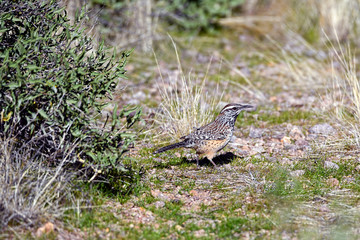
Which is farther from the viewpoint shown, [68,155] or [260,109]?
[260,109]

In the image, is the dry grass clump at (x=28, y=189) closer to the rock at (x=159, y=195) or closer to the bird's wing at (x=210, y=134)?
the rock at (x=159, y=195)

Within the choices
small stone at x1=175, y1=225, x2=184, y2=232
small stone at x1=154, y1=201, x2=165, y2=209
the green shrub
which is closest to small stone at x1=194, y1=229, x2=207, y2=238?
small stone at x1=175, y1=225, x2=184, y2=232

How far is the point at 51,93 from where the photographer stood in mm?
5219

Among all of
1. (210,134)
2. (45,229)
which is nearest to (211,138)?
(210,134)

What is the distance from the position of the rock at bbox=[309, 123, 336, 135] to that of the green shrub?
379 centimetres

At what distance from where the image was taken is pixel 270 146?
777cm

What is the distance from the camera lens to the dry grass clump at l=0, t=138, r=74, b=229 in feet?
16.1

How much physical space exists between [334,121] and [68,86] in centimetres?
481

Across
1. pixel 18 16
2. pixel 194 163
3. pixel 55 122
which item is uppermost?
pixel 18 16

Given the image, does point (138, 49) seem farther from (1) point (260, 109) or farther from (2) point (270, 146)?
(2) point (270, 146)

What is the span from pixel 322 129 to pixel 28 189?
4.99m

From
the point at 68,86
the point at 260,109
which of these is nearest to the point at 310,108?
the point at 260,109

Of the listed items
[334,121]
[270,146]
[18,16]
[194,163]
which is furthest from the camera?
[334,121]

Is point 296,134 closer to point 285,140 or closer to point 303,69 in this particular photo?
point 285,140
